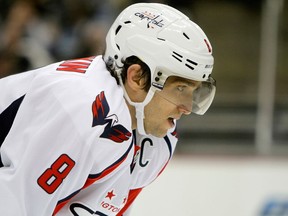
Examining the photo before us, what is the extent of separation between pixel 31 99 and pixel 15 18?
291 centimetres

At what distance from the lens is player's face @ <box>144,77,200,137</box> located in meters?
2.24

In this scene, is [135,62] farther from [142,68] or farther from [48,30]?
[48,30]

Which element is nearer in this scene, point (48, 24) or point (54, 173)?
point (54, 173)

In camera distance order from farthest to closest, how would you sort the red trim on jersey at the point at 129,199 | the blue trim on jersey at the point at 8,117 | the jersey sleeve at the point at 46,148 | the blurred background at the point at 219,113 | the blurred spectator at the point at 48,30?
the blurred spectator at the point at 48,30 < the blurred background at the point at 219,113 < the red trim on jersey at the point at 129,199 < the blue trim on jersey at the point at 8,117 < the jersey sleeve at the point at 46,148

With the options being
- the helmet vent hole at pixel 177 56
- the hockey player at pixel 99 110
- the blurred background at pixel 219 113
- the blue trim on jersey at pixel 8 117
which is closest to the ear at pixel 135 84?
the hockey player at pixel 99 110

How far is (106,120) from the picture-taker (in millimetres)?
2047

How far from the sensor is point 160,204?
14.4ft

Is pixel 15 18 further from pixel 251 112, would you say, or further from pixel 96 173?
pixel 96 173

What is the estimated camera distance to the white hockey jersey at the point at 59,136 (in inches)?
77.5

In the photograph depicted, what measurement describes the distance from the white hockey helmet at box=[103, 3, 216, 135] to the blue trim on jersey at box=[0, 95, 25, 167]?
30 cm

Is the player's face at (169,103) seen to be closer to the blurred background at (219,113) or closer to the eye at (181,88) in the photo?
the eye at (181,88)

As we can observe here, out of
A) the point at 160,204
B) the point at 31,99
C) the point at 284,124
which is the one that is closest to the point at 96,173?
the point at 31,99

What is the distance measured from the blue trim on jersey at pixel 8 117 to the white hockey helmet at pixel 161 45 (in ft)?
0.99

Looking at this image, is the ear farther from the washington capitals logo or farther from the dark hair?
the washington capitals logo
